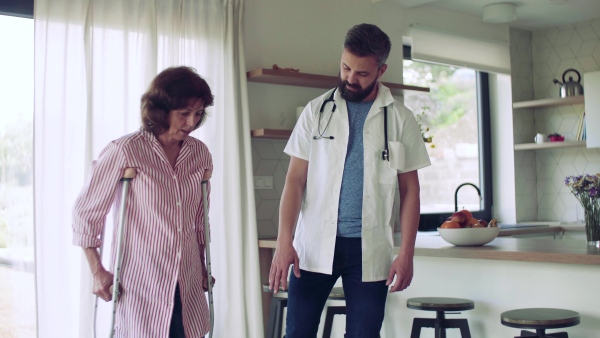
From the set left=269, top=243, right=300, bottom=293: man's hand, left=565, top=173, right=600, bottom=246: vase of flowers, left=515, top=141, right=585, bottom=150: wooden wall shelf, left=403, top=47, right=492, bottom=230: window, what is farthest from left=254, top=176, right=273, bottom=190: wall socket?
left=515, top=141, right=585, bottom=150: wooden wall shelf

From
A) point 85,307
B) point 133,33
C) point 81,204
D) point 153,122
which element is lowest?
point 85,307

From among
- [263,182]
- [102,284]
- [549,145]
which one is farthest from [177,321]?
[549,145]

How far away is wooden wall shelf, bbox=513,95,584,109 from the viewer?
552 centimetres

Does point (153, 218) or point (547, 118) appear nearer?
point (153, 218)

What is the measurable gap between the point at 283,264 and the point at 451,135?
3.89m

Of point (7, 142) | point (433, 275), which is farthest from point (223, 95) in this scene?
point (433, 275)

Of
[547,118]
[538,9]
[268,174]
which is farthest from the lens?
[547,118]

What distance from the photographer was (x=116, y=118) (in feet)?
12.1

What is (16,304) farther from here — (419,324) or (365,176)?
(365,176)

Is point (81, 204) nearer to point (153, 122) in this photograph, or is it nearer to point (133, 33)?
point (153, 122)

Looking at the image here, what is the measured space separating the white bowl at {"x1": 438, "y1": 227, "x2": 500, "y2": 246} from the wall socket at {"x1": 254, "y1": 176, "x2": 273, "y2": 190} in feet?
4.65

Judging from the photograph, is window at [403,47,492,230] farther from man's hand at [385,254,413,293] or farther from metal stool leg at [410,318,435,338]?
man's hand at [385,254,413,293]

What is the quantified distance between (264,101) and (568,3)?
2402mm

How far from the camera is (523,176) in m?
6.03
